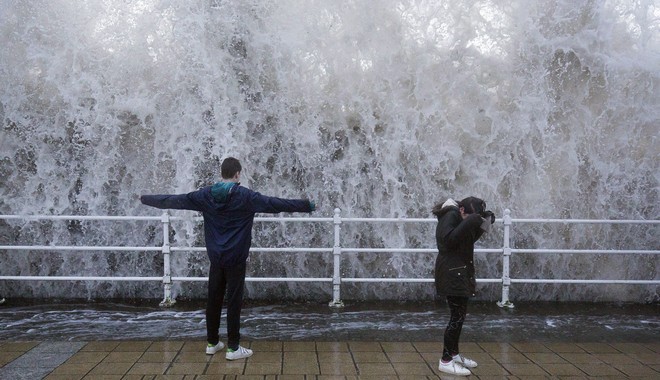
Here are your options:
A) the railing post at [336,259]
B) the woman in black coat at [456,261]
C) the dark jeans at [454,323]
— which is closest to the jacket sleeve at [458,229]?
the woman in black coat at [456,261]

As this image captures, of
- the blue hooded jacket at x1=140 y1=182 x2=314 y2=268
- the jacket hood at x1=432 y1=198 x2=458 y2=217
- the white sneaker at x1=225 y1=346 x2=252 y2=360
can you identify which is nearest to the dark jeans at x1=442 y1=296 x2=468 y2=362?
the jacket hood at x1=432 y1=198 x2=458 y2=217

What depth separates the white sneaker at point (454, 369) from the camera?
4949 millimetres

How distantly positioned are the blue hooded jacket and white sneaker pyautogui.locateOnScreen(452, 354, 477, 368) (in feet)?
→ 5.75

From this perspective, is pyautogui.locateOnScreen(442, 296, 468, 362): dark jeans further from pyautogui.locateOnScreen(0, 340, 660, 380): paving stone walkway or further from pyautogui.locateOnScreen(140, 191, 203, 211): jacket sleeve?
pyautogui.locateOnScreen(140, 191, 203, 211): jacket sleeve

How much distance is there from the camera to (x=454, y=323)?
5.02 m

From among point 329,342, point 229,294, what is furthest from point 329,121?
point 229,294

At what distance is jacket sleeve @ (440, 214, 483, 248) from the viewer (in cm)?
479

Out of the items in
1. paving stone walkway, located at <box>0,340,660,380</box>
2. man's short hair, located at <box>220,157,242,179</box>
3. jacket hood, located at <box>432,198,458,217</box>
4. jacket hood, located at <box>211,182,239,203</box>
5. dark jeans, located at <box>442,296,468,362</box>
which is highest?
man's short hair, located at <box>220,157,242,179</box>

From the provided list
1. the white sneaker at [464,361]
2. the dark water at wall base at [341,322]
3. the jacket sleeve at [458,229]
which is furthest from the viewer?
the dark water at wall base at [341,322]

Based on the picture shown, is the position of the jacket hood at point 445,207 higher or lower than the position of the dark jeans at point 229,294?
higher

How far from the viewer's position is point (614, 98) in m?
9.07

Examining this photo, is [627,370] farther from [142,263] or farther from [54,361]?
[142,263]

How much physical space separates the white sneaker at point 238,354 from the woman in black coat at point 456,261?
1679mm

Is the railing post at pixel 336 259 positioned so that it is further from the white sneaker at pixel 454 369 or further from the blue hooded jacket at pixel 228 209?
the white sneaker at pixel 454 369
